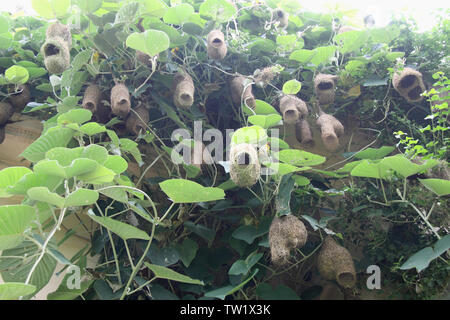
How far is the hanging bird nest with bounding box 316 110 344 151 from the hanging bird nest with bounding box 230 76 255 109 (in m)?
0.27

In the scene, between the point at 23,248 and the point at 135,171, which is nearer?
the point at 23,248

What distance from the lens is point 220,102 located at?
1.57 m

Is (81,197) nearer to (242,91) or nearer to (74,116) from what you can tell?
(74,116)

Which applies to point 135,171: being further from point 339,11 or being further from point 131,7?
point 339,11

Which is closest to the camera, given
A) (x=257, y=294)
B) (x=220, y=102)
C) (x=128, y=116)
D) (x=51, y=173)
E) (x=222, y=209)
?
(x=51, y=173)

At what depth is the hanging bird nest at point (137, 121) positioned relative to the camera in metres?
1.39

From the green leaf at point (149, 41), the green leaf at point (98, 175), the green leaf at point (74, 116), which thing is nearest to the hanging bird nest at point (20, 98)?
the green leaf at point (74, 116)

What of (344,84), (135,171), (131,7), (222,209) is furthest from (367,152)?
(131,7)

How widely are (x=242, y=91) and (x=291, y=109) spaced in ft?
0.66

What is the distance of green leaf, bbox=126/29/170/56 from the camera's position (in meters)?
1.21

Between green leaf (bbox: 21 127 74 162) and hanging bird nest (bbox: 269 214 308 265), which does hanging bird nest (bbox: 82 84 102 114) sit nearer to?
green leaf (bbox: 21 127 74 162)

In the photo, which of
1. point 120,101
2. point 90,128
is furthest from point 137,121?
point 90,128

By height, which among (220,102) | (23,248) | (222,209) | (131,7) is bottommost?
(222,209)

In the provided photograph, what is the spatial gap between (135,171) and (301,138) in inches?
25.8
